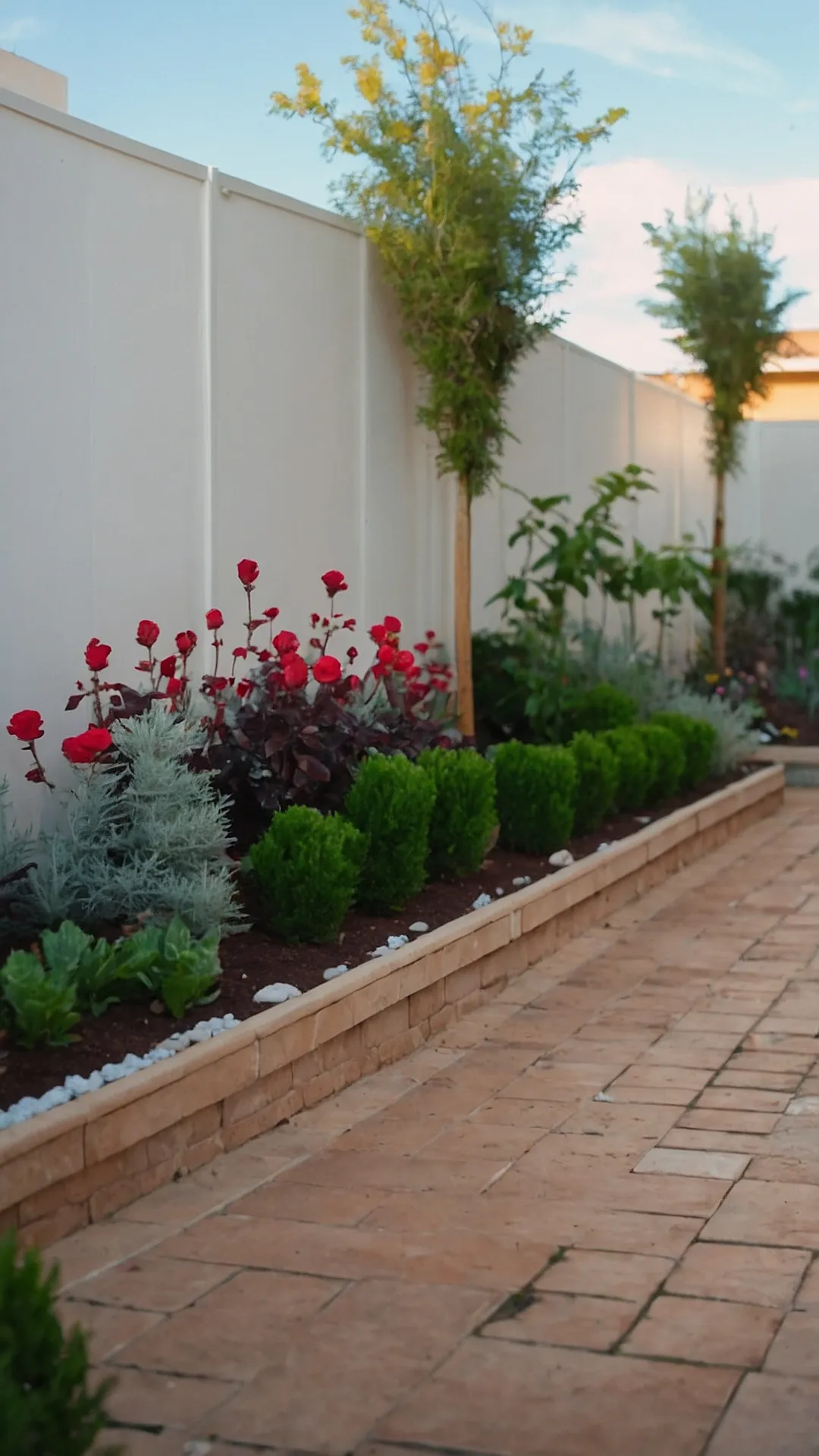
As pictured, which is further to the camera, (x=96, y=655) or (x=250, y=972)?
(x=96, y=655)

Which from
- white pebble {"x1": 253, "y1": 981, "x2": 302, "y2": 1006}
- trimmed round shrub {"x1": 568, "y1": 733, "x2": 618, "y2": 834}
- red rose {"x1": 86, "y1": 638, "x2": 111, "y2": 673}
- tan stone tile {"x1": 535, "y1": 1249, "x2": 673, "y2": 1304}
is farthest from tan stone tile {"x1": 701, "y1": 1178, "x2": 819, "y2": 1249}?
trimmed round shrub {"x1": 568, "y1": 733, "x2": 618, "y2": 834}

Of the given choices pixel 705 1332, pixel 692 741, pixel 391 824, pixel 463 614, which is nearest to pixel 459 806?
pixel 391 824

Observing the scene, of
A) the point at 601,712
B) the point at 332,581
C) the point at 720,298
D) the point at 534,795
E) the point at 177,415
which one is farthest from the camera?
the point at 720,298

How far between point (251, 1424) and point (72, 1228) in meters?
0.92

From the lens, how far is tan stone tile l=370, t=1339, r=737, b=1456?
92.4 inches

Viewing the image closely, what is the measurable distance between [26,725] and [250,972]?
3.16 ft

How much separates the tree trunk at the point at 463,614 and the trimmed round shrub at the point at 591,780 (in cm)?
60

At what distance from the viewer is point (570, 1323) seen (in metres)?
2.78

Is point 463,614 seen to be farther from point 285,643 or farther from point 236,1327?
point 236,1327

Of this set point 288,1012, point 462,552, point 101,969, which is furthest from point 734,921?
point 101,969

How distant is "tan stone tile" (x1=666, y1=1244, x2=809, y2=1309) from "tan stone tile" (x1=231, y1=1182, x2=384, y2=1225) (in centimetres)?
72

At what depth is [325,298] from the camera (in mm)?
6660

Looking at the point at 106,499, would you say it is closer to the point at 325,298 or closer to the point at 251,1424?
the point at 325,298

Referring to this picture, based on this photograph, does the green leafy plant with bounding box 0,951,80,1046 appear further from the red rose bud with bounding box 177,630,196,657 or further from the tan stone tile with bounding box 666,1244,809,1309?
the red rose bud with bounding box 177,630,196,657
